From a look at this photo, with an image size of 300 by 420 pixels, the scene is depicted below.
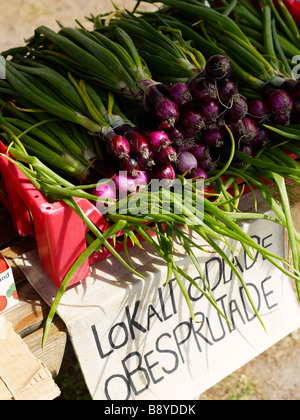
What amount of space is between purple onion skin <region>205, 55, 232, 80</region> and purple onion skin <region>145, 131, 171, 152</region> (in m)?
0.22

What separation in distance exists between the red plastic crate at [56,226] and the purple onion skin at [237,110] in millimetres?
479

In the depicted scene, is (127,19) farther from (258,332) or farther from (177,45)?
(258,332)

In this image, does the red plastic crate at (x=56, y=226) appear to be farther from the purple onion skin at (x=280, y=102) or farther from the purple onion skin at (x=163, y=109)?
the purple onion skin at (x=280, y=102)

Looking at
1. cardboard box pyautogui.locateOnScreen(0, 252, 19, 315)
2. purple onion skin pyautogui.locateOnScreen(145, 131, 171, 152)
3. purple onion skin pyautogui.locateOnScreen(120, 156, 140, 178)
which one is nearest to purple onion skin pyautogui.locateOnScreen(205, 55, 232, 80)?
purple onion skin pyautogui.locateOnScreen(145, 131, 171, 152)

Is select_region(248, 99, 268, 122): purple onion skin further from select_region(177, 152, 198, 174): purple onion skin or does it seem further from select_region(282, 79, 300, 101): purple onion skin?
select_region(177, 152, 198, 174): purple onion skin

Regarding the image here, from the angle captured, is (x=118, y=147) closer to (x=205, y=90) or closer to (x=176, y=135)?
→ (x=176, y=135)

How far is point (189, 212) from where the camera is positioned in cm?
111

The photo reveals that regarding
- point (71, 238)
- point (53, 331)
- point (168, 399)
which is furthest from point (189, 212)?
point (168, 399)

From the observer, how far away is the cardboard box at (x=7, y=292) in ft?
3.54

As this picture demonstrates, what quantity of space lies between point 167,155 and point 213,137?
0.60 feet

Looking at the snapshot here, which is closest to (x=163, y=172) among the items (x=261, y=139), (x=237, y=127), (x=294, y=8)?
(x=237, y=127)

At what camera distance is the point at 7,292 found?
1.12 m

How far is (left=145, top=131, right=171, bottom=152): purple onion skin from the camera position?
120cm

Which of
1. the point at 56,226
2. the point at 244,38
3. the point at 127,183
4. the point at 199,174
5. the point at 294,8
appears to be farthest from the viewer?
the point at 294,8
